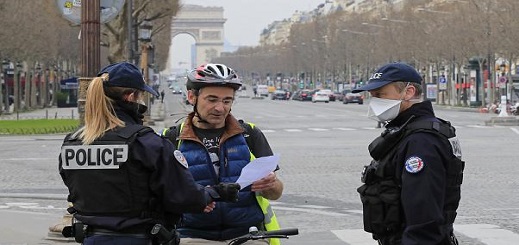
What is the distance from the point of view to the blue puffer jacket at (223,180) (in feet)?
18.6

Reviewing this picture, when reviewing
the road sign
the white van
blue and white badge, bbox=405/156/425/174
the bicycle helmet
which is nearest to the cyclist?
the bicycle helmet

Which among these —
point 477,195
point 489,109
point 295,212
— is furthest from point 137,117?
point 489,109

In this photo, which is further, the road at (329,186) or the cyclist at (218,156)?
the road at (329,186)

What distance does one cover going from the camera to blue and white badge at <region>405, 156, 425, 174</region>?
16.5 ft

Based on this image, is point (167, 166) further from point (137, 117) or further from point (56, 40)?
point (56, 40)

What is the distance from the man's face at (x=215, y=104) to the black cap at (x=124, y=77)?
52 centimetres

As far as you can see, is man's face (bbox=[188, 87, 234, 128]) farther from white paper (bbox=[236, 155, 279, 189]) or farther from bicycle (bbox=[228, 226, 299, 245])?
bicycle (bbox=[228, 226, 299, 245])

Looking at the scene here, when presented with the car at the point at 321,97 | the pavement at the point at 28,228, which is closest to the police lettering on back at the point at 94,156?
the pavement at the point at 28,228

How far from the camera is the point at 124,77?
526 centimetres

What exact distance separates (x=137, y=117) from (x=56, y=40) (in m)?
71.1

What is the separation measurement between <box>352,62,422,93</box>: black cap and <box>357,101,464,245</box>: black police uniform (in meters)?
0.14

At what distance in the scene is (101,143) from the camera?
16.7ft

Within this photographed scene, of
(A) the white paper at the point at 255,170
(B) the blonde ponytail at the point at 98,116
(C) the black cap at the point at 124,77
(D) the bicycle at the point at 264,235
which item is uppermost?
(C) the black cap at the point at 124,77

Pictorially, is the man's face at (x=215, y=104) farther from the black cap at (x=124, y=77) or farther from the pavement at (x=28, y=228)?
the pavement at (x=28, y=228)
